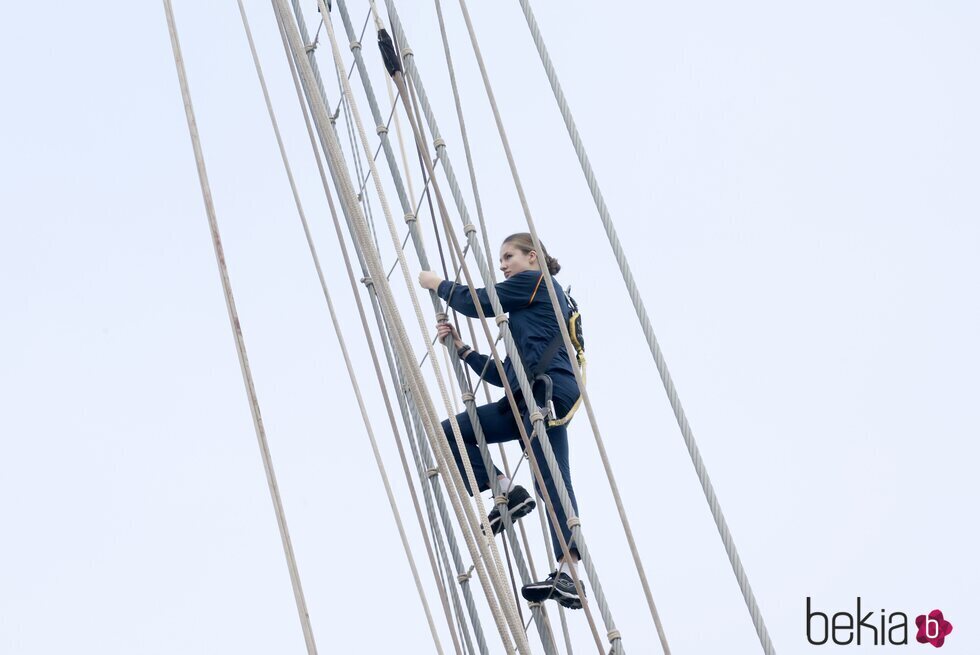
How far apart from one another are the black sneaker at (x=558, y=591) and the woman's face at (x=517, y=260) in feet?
3.85

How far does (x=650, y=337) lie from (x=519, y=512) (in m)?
0.87

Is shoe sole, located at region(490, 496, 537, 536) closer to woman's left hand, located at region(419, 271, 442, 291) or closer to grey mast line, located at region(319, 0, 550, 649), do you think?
grey mast line, located at region(319, 0, 550, 649)

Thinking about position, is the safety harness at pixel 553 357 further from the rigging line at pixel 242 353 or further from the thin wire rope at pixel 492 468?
the rigging line at pixel 242 353

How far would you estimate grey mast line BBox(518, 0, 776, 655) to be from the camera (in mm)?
4699

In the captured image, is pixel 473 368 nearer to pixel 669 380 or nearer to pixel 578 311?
pixel 578 311

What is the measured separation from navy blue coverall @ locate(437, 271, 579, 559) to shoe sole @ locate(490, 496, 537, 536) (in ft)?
0.21

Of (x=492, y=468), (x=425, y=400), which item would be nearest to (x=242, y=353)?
(x=425, y=400)

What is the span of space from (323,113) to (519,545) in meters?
1.87

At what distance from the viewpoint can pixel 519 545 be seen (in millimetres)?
5797

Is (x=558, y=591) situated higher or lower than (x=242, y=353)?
lower

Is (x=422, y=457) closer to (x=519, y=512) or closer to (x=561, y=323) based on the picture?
(x=519, y=512)

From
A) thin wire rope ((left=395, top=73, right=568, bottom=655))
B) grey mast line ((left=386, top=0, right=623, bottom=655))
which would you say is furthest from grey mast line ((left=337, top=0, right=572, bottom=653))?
grey mast line ((left=386, top=0, right=623, bottom=655))

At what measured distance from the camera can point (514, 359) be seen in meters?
5.30

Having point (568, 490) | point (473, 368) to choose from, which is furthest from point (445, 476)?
point (473, 368)
